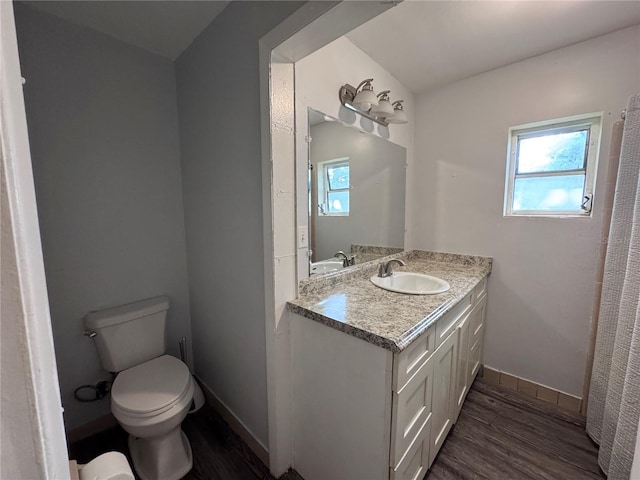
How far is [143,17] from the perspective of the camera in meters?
1.33

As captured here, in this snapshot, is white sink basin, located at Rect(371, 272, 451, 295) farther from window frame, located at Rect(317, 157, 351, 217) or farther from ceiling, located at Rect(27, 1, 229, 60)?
ceiling, located at Rect(27, 1, 229, 60)

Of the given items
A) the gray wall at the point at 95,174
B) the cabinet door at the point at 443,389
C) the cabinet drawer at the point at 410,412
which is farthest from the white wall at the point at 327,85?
the gray wall at the point at 95,174

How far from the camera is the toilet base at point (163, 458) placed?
1290 millimetres

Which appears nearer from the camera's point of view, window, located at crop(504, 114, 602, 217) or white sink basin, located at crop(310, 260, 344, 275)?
white sink basin, located at crop(310, 260, 344, 275)

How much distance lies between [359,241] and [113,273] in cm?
158

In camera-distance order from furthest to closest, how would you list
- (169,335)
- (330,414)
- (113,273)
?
1. (169,335)
2. (113,273)
3. (330,414)

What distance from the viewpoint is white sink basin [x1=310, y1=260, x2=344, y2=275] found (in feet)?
4.79

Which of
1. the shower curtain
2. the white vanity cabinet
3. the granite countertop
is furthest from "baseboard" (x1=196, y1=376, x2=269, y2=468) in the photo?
the shower curtain

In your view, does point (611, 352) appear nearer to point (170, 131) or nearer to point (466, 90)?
point (466, 90)

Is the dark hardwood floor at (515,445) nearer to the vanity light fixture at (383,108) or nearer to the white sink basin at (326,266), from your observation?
the white sink basin at (326,266)

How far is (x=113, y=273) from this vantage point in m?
1.57

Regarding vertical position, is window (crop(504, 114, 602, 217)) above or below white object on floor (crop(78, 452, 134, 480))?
above

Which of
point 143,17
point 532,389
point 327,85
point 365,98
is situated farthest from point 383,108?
point 532,389

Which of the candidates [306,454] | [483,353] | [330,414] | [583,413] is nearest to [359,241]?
[330,414]
